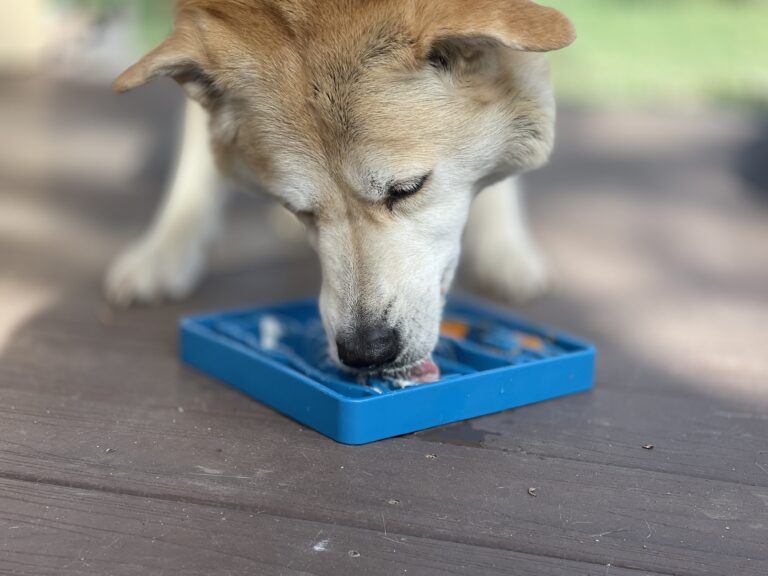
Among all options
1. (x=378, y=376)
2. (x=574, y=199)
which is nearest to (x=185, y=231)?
(x=378, y=376)

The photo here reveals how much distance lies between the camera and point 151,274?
2.95m

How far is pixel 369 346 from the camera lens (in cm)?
195

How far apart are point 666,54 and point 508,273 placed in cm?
546

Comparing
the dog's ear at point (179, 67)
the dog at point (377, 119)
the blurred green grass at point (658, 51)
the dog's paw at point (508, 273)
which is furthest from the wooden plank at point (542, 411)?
the blurred green grass at point (658, 51)

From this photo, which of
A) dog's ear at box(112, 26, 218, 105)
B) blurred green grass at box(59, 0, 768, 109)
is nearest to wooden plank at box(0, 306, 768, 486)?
dog's ear at box(112, 26, 218, 105)

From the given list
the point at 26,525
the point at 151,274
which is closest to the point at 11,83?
the point at 151,274

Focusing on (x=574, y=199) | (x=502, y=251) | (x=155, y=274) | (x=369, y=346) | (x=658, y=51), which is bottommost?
(x=658, y=51)

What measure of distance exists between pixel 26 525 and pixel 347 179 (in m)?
0.88

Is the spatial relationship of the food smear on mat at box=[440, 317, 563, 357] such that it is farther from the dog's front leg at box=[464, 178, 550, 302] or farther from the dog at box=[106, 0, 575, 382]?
the dog's front leg at box=[464, 178, 550, 302]

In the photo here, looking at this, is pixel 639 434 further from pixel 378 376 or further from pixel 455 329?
pixel 455 329

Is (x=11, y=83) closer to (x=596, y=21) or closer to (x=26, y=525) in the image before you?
(x=26, y=525)

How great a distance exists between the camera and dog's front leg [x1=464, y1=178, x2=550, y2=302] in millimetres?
3035

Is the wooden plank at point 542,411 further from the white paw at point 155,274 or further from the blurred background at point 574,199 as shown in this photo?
the white paw at point 155,274

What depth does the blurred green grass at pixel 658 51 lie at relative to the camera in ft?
21.3
